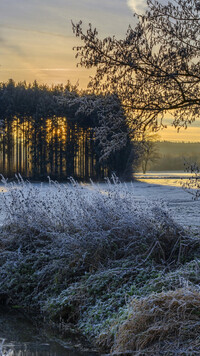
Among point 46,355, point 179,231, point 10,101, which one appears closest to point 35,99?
point 10,101

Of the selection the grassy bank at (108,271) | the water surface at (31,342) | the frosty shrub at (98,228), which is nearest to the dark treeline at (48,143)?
the grassy bank at (108,271)

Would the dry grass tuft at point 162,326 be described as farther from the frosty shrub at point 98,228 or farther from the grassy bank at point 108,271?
the frosty shrub at point 98,228

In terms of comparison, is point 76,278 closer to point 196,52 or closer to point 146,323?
point 146,323

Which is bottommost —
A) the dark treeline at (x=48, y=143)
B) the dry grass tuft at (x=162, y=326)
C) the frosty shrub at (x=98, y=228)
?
the dry grass tuft at (x=162, y=326)

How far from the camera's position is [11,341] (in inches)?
214

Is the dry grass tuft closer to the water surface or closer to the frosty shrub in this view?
the water surface

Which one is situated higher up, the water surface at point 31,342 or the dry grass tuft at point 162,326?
the dry grass tuft at point 162,326

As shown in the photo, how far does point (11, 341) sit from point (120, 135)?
4237 millimetres

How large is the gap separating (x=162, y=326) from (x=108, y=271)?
6.08 feet

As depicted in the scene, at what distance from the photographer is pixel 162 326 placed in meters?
→ 4.56

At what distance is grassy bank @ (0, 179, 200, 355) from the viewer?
469 cm

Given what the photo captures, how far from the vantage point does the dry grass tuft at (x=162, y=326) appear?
449 centimetres

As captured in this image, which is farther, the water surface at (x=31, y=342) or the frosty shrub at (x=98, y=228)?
the frosty shrub at (x=98, y=228)

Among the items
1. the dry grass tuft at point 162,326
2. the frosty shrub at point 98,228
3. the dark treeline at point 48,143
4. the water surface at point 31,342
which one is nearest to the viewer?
the dry grass tuft at point 162,326
